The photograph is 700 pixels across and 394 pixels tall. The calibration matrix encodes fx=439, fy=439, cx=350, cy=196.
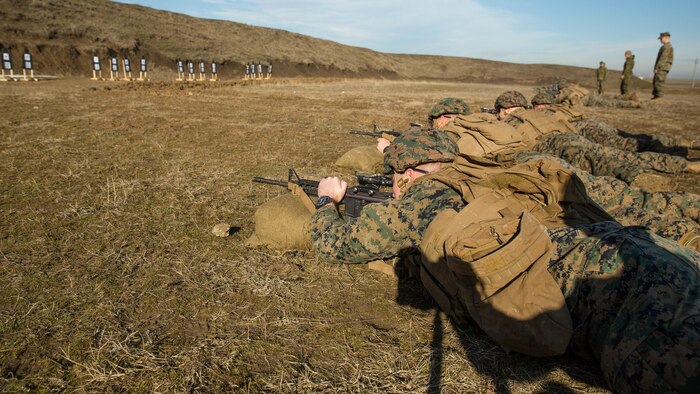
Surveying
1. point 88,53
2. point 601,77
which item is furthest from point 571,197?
point 88,53

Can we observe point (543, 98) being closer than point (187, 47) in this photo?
Yes

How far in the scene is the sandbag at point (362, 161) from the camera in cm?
763

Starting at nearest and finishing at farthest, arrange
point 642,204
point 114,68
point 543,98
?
point 642,204, point 543,98, point 114,68

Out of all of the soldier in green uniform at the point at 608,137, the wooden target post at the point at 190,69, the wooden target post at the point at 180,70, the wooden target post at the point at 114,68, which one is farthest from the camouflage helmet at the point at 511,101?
the wooden target post at the point at 190,69

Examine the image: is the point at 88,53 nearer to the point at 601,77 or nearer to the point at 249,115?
the point at 249,115

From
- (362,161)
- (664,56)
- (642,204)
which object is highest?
(664,56)

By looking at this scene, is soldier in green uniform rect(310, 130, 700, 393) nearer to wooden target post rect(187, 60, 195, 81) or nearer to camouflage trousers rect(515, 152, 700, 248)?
camouflage trousers rect(515, 152, 700, 248)

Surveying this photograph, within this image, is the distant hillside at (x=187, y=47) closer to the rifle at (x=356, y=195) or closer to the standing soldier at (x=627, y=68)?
the standing soldier at (x=627, y=68)

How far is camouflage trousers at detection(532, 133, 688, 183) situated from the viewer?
249 inches

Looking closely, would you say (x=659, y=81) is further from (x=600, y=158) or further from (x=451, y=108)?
(x=451, y=108)

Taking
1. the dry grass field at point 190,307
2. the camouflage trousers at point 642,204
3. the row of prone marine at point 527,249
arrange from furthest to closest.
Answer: the camouflage trousers at point 642,204 < the dry grass field at point 190,307 < the row of prone marine at point 527,249

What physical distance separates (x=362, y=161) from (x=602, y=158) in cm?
370

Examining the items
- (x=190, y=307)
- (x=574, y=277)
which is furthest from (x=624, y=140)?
(x=190, y=307)

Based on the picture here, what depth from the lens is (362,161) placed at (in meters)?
7.65
